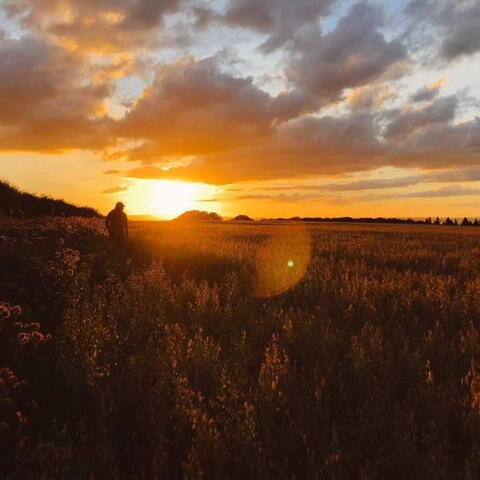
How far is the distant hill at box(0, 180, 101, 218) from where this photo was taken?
20031 mm

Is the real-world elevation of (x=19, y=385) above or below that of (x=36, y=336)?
below

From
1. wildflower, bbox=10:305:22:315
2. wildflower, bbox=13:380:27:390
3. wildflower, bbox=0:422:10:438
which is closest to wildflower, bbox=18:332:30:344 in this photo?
wildflower, bbox=10:305:22:315

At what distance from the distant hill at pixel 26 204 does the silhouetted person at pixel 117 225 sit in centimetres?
554

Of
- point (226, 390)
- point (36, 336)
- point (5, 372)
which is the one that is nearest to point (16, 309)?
point (36, 336)

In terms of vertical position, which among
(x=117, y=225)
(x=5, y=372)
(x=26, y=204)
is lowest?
(x=5, y=372)

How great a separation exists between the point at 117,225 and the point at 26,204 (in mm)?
10299

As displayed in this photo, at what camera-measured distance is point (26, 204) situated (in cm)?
2255

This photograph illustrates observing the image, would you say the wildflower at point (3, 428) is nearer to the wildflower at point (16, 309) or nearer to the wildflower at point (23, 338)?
the wildflower at point (23, 338)

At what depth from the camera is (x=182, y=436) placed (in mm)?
3748

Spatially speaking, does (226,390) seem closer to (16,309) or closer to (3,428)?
(3,428)

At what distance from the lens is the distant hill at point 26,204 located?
2003cm

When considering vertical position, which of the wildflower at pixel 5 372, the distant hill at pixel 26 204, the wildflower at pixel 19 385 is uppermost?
the distant hill at pixel 26 204

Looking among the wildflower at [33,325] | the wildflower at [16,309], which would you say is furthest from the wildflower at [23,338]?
the wildflower at [16,309]

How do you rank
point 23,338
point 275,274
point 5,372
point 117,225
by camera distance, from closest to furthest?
point 5,372 < point 23,338 < point 275,274 < point 117,225
